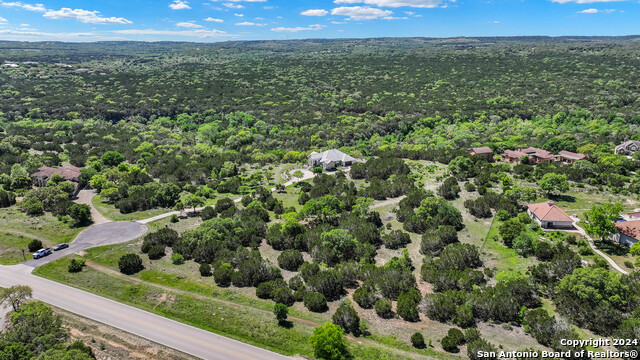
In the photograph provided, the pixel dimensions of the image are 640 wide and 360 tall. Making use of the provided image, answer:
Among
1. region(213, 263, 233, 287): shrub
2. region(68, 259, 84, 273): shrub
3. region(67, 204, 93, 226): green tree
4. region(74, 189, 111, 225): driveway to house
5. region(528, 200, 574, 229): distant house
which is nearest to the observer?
region(213, 263, 233, 287): shrub

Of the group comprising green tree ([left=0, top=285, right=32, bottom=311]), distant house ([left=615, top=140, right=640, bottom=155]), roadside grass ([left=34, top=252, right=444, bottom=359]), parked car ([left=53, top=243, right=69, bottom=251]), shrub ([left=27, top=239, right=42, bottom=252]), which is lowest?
roadside grass ([left=34, top=252, right=444, bottom=359])

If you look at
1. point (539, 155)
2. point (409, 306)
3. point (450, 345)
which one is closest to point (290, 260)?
point (409, 306)

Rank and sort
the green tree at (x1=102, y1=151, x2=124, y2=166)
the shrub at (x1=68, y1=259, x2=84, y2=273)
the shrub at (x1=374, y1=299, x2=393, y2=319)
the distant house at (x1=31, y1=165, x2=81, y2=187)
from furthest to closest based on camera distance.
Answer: the green tree at (x1=102, y1=151, x2=124, y2=166) < the distant house at (x1=31, y1=165, x2=81, y2=187) < the shrub at (x1=68, y1=259, x2=84, y2=273) < the shrub at (x1=374, y1=299, x2=393, y2=319)

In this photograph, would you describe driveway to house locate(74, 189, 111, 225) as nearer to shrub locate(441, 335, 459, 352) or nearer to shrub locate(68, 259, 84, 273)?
shrub locate(68, 259, 84, 273)

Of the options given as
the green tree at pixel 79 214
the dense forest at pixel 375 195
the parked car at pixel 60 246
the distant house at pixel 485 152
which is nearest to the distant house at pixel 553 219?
Answer: the dense forest at pixel 375 195

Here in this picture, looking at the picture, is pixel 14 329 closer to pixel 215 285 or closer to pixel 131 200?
pixel 215 285

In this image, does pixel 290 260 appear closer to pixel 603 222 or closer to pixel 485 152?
pixel 603 222

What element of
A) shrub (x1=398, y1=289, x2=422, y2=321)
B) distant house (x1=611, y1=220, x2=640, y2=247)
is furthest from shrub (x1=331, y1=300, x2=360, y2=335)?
distant house (x1=611, y1=220, x2=640, y2=247)
